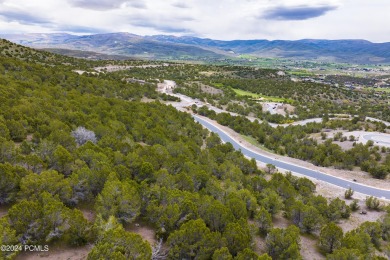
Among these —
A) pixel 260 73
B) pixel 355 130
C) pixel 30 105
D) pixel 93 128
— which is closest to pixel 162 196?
pixel 93 128

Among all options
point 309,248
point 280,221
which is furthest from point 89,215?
point 309,248

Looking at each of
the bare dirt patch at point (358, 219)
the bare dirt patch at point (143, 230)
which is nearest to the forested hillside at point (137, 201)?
the bare dirt patch at point (143, 230)

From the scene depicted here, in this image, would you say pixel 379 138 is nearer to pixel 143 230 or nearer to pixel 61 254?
pixel 143 230

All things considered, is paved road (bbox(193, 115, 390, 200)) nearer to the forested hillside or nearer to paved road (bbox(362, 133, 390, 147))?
the forested hillside

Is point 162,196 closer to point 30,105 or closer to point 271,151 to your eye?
point 30,105

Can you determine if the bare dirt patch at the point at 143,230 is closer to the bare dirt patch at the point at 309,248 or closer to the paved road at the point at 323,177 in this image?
the bare dirt patch at the point at 309,248
